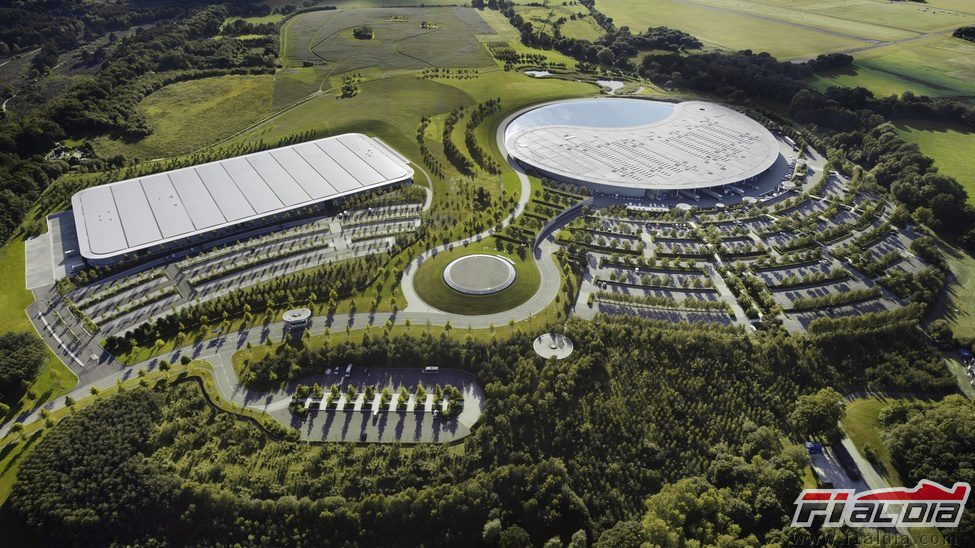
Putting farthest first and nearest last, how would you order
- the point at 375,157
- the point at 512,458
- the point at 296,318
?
the point at 375,157, the point at 296,318, the point at 512,458

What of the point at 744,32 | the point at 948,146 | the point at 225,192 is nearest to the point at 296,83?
the point at 225,192

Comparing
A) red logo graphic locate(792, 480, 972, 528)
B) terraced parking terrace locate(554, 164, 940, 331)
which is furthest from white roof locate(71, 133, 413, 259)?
red logo graphic locate(792, 480, 972, 528)

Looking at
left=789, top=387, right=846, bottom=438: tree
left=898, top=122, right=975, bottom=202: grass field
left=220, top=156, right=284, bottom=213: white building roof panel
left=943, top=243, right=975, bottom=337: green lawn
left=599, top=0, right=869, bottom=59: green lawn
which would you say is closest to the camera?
left=789, top=387, right=846, bottom=438: tree

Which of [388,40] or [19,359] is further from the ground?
[388,40]

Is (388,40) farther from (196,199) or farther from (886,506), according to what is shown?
(886,506)

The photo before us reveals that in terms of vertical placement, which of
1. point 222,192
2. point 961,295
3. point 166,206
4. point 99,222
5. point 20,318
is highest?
point 961,295

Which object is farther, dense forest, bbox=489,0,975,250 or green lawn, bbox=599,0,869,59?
green lawn, bbox=599,0,869,59

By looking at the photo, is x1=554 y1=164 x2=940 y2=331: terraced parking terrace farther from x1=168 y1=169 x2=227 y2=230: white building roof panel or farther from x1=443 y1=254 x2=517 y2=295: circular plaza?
x1=168 y1=169 x2=227 y2=230: white building roof panel

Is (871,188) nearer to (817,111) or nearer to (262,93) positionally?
(817,111)
